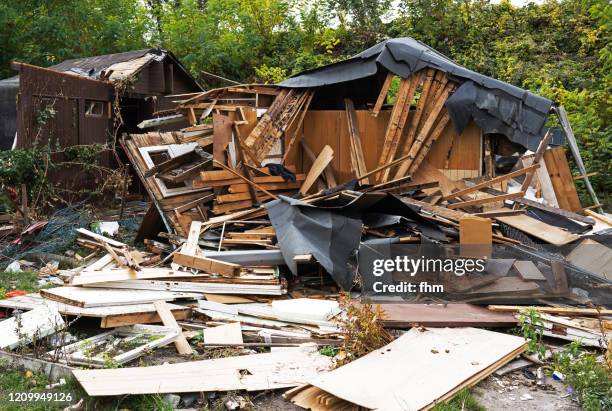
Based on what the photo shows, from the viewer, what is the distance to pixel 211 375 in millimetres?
5062

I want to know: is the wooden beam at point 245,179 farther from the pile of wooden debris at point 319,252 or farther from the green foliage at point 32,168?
the green foliage at point 32,168

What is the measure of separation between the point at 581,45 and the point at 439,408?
622 inches

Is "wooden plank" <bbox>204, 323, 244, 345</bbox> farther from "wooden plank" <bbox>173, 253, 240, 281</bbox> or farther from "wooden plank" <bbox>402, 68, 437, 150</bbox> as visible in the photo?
"wooden plank" <bbox>402, 68, 437, 150</bbox>

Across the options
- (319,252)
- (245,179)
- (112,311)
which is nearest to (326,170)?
(245,179)

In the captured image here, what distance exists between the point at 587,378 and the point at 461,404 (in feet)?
3.59

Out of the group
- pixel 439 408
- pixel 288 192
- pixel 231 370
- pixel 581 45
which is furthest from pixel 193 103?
pixel 581 45

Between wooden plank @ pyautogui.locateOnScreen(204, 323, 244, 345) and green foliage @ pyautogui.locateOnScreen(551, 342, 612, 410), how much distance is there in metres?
2.94

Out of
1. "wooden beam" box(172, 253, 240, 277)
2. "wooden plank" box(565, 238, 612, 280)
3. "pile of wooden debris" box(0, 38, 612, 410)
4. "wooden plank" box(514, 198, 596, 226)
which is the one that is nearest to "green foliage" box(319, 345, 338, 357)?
"pile of wooden debris" box(0, 38, 612, 410)

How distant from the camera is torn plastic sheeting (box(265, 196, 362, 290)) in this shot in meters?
7.48

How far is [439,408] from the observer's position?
15.1ft

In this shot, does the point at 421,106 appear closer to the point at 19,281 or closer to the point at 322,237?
the point at 322,237

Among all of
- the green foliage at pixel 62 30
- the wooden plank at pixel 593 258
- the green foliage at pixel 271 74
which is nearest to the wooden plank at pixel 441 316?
the wooden plank at pixel 593 258

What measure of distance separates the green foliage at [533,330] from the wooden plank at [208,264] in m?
3.39

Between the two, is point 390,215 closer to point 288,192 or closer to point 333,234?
point 333,234
